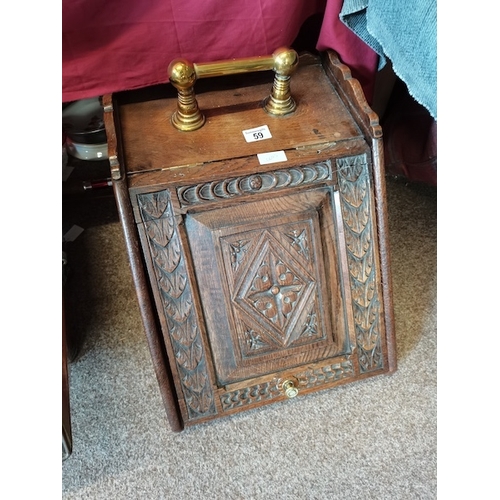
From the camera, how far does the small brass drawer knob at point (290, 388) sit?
3.56 feet

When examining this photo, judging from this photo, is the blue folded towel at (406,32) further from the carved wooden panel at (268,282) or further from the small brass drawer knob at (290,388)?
the small brass drawer knob at (290,388)

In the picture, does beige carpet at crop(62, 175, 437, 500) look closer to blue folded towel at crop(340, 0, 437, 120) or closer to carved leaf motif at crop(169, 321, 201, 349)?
carved leaf motif at crop(169, 321, 201, 349)

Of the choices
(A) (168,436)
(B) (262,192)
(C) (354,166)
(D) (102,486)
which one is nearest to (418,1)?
(C) (354,166)

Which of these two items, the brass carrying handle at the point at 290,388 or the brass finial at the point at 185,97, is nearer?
the brass finial at the point at 185,97

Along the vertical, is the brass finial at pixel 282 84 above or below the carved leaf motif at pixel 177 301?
above

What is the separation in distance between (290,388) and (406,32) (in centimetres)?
69

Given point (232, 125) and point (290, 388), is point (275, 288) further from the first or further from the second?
point (232, 125)

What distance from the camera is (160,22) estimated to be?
0.99m

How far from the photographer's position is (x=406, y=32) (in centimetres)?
94

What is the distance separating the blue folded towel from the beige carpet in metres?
0.55

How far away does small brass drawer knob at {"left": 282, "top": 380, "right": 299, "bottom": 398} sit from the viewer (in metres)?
1.09

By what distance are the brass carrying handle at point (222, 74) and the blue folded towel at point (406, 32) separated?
15cm

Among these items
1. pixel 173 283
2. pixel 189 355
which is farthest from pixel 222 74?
pixel 189 355

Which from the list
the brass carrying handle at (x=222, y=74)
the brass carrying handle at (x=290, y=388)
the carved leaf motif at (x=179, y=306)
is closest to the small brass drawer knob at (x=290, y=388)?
the brass carrying handle at (x=290, y=388)
